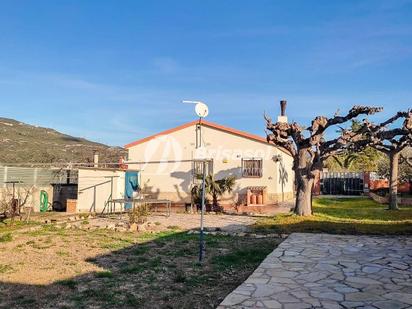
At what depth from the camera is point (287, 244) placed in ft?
32.7

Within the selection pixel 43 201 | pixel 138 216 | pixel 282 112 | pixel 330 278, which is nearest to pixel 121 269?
pixel 330 278

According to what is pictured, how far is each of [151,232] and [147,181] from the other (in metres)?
11.0

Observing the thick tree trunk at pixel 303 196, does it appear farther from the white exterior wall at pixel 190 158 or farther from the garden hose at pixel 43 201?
the garden hose at pixel 43 201

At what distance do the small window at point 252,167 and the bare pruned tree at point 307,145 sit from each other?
531cm

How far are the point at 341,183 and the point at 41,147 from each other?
27395 mm

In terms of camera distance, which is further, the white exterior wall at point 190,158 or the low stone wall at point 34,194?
the white exterior wall at point 190,158

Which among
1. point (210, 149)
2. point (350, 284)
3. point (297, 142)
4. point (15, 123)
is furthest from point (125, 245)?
point (15, 123)

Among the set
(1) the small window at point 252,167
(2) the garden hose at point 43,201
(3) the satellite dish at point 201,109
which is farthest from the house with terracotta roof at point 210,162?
(3) the satellite dish at point 201,109

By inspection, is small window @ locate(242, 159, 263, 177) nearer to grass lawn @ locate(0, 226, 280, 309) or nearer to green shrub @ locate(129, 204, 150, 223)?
green shrub @ locate(129, 204, 150, 223)

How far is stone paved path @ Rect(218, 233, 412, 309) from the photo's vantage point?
17.9 ft

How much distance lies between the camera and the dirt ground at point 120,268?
5.91 meters

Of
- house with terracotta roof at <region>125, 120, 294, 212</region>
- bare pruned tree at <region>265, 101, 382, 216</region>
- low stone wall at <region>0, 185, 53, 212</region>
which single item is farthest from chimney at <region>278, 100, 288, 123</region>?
low stone wall at <region>0, 185, 53, 212</region>

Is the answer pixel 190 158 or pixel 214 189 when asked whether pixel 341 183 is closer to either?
pixel 190 158

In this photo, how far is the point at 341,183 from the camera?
37.9 m
